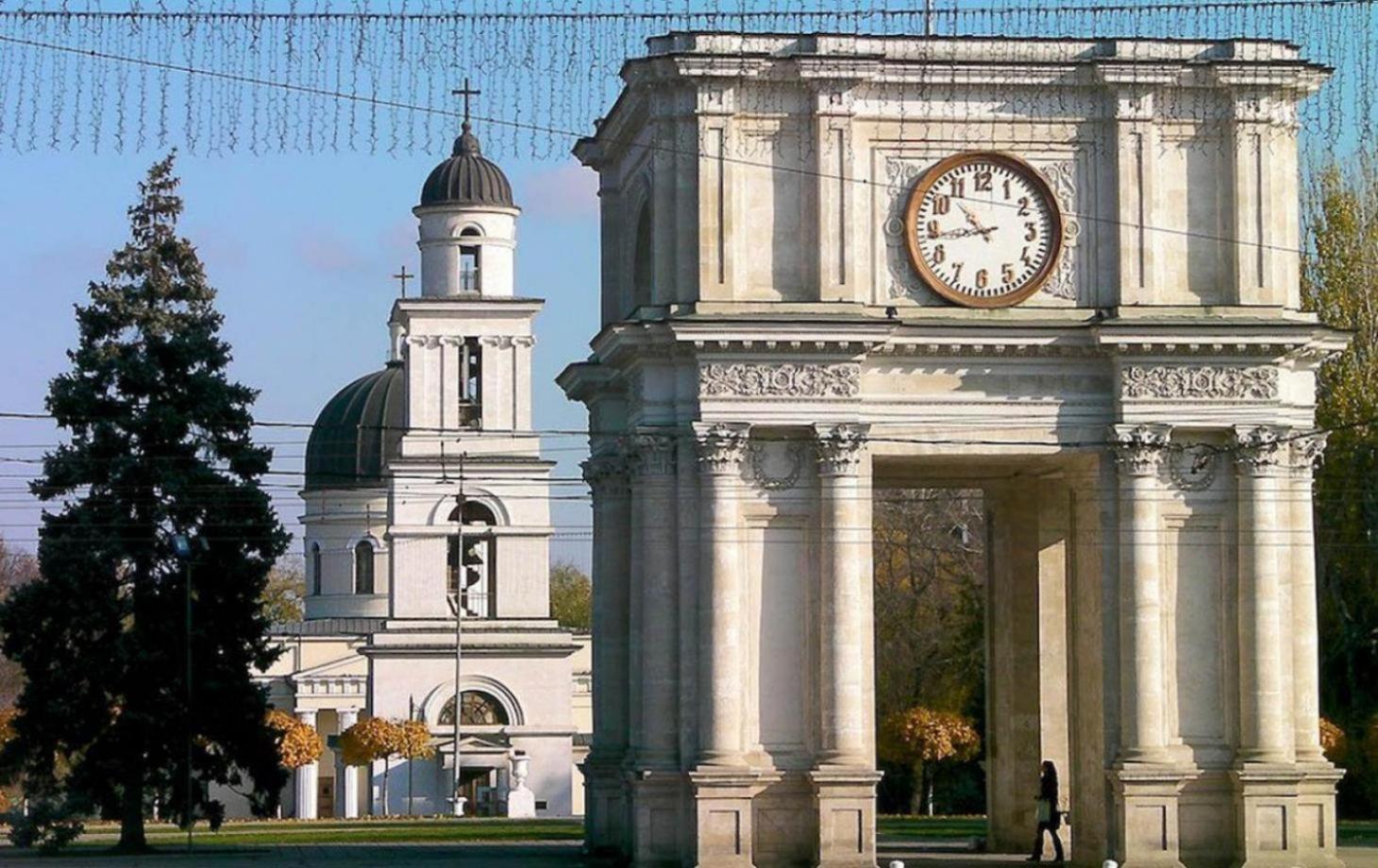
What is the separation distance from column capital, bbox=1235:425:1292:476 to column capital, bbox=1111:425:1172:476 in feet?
3.22

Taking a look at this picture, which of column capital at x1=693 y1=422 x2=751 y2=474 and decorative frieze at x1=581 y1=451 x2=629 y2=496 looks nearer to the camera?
column capital at x1=693 y1=422 x2=751 y2=474

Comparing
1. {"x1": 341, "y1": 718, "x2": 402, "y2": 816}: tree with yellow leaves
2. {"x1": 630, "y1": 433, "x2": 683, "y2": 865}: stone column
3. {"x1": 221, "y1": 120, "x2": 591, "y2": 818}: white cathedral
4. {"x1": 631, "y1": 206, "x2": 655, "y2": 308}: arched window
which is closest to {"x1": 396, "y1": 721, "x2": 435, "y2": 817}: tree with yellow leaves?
{"x1": 341, "y1": 718, "x2": 402, "y2": 816}: tree with yellow leaves

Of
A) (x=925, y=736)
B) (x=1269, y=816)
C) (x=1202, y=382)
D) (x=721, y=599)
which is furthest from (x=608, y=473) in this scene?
(x=925, y=736)

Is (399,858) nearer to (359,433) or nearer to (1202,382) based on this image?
(1202,382)

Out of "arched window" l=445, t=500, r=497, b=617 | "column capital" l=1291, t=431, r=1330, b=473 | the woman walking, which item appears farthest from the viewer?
"arched window" l=445, t=500, r=497, b=617

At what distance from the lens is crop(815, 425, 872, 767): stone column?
131 ft

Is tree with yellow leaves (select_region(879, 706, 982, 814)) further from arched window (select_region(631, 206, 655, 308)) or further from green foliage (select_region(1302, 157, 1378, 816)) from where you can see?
arched window (select_region(631, 206, 655, 308))

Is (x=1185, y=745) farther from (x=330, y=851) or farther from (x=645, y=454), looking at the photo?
(x=330, y=851)

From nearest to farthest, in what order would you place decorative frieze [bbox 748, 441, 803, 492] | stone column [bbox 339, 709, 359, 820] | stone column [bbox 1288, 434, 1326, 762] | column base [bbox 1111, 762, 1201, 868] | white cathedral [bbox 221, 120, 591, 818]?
column base [bbox 1111, 762, 1201, 868]
decorative frieze [bbox 748, 441, 803, 492]
stone column [bbox 1288, 434, 1326, 762]
white cathedral [bbox 221, 120, 591, 818]
stone column [bbox 339, 709, 359, 820]

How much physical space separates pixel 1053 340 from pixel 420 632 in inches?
2191

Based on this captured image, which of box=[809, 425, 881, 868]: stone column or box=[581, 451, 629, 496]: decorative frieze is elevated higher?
box=[581, 451, 629, 496]: decorative frieze

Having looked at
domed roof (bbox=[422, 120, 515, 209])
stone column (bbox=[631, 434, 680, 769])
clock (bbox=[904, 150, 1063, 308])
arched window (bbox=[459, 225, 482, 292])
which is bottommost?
stone column (bbox=[631, 434, 680, 769])

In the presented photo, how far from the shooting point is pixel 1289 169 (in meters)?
41.6

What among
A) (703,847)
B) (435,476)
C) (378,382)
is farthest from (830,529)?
(378,382)
